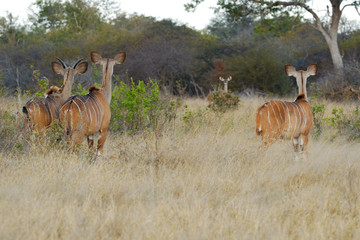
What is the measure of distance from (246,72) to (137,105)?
1097 centimetres

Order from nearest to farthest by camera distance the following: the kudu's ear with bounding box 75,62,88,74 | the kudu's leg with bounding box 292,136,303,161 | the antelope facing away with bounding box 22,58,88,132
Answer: the antelope facing away with bounding box 22,58,88,132 → the kudu's leg with bounding box 292,136,303,161 → the kudu's ear with bounding box 75,62,88,74

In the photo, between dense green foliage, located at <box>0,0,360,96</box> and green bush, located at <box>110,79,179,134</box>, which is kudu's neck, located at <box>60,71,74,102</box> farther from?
dense green foliage, located at <box>0,0,360,96</box>

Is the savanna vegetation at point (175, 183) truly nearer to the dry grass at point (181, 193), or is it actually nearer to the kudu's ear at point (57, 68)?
the dry grass at point (181, 193)

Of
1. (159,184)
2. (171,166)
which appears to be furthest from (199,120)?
(159,184)

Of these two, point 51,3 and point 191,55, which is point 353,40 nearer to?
point 191,55

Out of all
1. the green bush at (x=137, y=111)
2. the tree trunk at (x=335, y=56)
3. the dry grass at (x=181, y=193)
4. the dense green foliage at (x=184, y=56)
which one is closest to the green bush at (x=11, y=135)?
the dry grass at (x=181, y=193)

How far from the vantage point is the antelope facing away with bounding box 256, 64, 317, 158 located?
5453mm

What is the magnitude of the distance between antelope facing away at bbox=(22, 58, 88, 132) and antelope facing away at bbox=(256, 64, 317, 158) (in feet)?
7.58

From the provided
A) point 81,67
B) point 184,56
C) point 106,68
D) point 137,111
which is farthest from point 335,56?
point 81,67

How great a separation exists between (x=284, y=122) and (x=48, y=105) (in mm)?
2703

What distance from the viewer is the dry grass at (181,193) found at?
320 cm

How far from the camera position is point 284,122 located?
5523mm

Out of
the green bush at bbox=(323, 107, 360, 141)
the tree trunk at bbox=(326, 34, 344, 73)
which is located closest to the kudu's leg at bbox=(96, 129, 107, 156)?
the green bush at bbox=(323, 107, 360, 141)

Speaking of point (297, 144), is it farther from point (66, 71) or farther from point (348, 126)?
point (66, 71)
